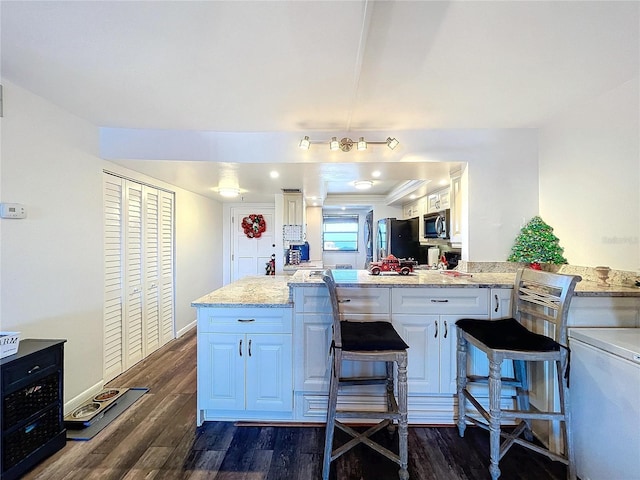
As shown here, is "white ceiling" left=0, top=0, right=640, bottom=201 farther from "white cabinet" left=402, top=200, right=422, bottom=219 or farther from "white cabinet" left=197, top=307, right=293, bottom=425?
"white cabinet" left=402, top=200, right=422, bottom=219

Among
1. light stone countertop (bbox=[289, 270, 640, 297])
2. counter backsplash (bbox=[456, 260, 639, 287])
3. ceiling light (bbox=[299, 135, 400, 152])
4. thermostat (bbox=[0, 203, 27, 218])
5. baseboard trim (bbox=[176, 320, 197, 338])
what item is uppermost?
ceiling light (bbox=[299, 135, 400, 152])

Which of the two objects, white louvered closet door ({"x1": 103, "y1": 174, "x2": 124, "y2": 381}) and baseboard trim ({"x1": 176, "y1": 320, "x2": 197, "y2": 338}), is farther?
baseboard trim ({"x1": 176, "y1": 320, "x2": 197, "y2": 338})

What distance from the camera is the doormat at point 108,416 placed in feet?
6.68

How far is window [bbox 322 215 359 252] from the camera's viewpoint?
7391mm

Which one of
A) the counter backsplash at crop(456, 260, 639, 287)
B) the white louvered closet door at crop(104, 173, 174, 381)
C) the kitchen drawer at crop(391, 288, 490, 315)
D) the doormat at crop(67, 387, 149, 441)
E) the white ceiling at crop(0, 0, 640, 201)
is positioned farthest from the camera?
the white louvered closet door at crop(104, 173, 174, 381)

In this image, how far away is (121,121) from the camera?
248 centimetres

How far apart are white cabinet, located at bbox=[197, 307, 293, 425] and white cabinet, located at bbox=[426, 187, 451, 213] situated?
8.87 feet

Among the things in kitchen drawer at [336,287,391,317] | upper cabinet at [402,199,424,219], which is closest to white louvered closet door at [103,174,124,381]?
kitchen drawer at [336,287,391,317]

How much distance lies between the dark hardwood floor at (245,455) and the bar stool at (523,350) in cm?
15

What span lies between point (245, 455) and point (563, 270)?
2734 millimetres

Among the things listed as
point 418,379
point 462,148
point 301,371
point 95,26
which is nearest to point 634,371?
point 418,379

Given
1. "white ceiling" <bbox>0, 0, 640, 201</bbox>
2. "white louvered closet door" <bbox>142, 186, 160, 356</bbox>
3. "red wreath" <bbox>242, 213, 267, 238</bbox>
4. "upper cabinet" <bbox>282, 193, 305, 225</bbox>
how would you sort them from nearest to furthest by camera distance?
"white ceiling" <bbox>0, 0, 640, 201</bbox>, "white louvered closet door" <bbox>142, 186, 160, 356</bbox>, "upper cabinet" <bbox>282, 193, 305, 225</bbox>, "red wreath" <bbox>242, 213, 267, 238</bbox>

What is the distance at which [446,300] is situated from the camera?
215cm

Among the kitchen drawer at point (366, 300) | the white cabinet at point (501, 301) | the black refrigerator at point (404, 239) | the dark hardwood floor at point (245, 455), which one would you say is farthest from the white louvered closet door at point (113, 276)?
the black refrigerator at point (404, 239)
